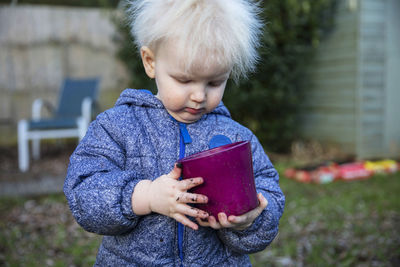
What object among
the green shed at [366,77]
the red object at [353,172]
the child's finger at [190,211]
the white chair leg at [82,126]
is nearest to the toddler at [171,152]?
the child's finger at [190,211]

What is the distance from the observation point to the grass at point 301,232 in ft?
8.40

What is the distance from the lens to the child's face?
1.01m

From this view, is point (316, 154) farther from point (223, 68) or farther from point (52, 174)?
point (223, 68)

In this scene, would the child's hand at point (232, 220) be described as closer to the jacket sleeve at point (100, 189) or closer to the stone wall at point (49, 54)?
the jacket sleeve at point (100, 189)

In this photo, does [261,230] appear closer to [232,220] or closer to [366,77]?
[232,220]

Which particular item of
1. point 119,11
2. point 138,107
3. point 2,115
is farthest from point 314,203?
point 2,115

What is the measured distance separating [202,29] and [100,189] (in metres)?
0.48

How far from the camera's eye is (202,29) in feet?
3.22

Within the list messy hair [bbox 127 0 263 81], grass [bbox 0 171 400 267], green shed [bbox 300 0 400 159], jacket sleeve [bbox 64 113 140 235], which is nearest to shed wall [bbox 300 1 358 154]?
green shed [bbox 300 0 400 159]

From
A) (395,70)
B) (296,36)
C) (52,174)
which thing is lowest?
(52,174)

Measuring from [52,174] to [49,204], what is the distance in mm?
974

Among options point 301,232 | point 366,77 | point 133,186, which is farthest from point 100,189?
point 366,77

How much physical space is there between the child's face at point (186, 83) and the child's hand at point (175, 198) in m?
0.25

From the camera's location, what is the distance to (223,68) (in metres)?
1.03
